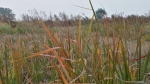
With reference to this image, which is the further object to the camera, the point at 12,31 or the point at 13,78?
the point at 12,31

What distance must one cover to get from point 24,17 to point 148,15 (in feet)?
18.0

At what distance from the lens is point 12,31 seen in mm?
8898

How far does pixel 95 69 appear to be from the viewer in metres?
0.98

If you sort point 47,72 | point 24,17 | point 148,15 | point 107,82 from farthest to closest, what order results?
point 24,17, point 148,15, point 47,72, point 107,82

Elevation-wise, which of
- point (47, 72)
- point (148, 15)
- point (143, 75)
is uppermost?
point (148, 15)

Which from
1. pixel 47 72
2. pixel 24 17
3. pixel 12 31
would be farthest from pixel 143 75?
pixel 24 17

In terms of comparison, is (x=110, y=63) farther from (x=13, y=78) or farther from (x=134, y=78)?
(x=13, y=78)

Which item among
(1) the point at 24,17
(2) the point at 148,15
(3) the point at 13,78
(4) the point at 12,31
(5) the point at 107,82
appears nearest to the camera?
(5) the point at 107,82

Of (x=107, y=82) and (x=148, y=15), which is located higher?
(x=148, y=15)

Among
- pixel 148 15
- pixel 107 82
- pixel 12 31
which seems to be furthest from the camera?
pixel 148 15

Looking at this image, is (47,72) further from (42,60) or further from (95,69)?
(95,69)

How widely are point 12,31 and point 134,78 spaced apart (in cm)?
828

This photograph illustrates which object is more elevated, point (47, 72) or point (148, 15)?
point (148, 15)

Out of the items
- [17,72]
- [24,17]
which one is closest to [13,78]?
[17,72]
